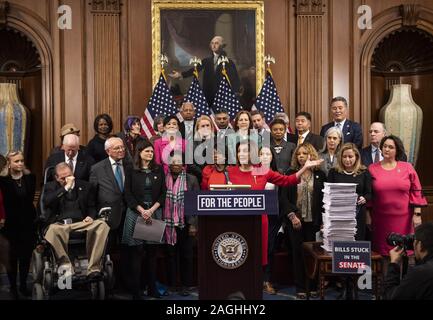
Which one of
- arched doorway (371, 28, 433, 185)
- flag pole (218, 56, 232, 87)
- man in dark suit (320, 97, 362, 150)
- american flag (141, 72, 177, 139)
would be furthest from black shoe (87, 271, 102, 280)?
arched doorway (371, 28, 433, 185)

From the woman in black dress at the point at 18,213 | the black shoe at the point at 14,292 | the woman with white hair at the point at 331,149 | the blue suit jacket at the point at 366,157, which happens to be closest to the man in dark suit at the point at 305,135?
the blue suit jacket at the point at 366,157

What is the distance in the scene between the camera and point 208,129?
301 inches

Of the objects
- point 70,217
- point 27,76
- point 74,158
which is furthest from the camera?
point 27,76

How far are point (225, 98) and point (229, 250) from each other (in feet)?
14.6

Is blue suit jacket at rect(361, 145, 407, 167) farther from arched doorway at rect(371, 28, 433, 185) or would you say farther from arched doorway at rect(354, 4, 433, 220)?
arched doorway at rect(371, 28, 433, 185)

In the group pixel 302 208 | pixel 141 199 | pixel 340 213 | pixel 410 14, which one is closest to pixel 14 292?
pixel 141 199

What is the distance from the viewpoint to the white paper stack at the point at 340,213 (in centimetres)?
632

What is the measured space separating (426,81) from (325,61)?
167 centimetres

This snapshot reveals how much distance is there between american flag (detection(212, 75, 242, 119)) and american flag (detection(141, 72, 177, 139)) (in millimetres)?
635

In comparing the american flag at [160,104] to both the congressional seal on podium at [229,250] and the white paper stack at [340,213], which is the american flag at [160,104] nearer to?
the white paper stack at [340,213]

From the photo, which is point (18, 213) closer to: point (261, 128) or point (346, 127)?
point (261, 128)

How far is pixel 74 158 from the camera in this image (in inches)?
296
